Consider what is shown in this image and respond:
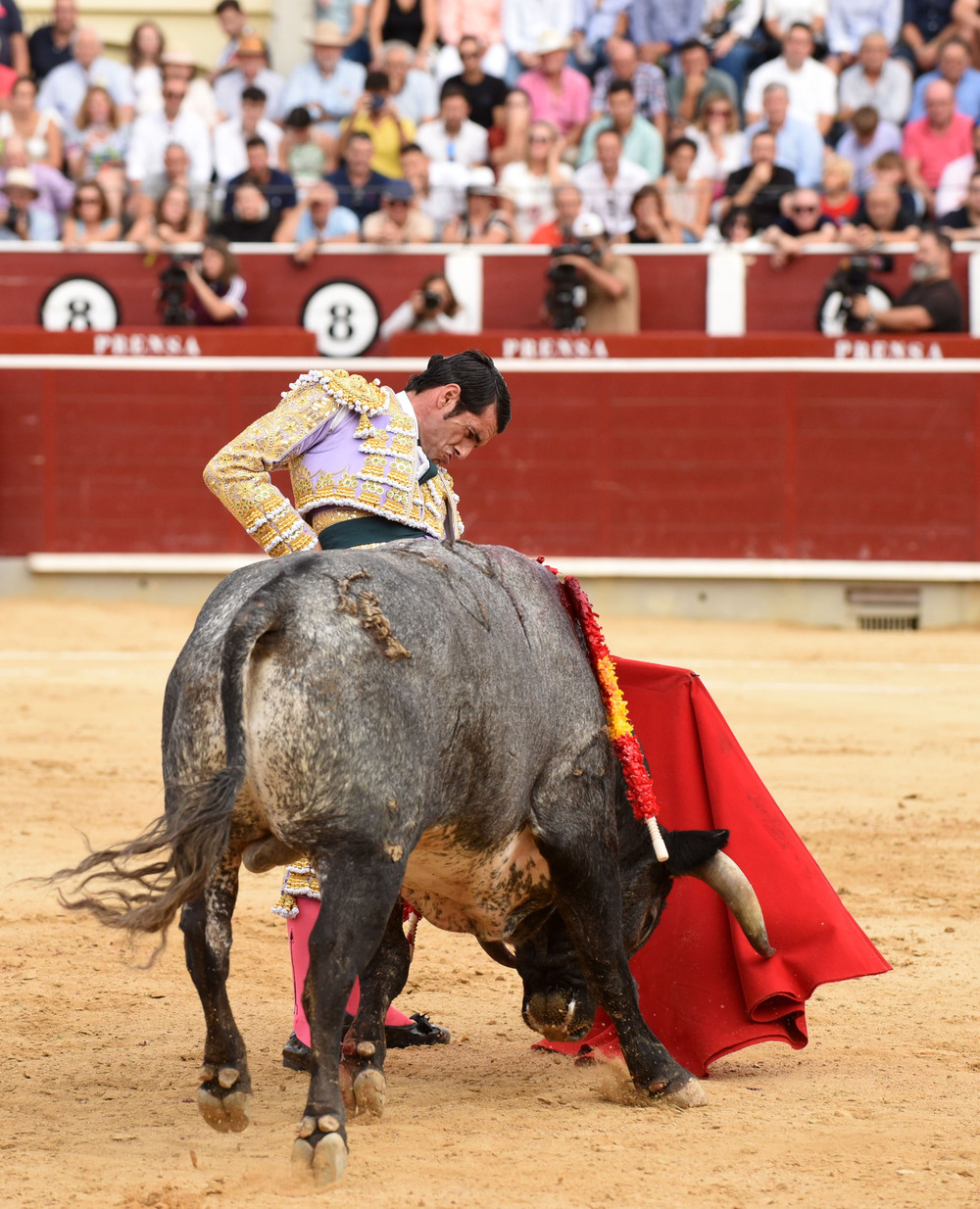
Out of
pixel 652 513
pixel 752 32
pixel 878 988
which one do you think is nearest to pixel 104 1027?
pixel 878 988

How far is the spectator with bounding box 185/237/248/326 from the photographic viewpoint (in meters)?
9.54

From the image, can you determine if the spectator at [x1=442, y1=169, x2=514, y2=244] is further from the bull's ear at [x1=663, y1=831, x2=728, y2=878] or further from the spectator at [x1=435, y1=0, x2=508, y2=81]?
the bull's ear at [x1=663, y1=831, x2=728, y2=878]

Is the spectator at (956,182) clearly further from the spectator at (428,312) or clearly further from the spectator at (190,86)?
the spectator at (190,86)

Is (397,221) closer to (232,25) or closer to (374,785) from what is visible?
(232,25)

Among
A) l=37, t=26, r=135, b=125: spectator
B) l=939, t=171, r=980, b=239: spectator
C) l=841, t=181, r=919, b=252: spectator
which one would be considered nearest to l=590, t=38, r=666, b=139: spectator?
l=841, t=181, r=919, b=252: spectator

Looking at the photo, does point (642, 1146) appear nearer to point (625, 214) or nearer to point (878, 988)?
point (878, 988)

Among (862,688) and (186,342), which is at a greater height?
(186,342)

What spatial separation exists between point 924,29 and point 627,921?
850cm

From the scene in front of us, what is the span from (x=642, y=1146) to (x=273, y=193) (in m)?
7.76

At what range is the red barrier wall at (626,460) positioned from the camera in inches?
376

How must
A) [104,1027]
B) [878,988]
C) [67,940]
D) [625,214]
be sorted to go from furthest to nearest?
[625,214] → [67,940] → [878,988] → [104,1027]

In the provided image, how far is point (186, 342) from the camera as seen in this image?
970cm

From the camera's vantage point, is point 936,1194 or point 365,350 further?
point 365,350

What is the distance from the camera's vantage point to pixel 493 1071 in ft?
10.1
